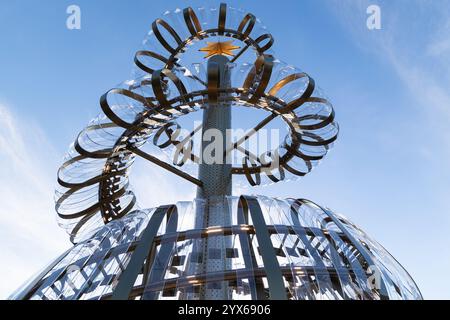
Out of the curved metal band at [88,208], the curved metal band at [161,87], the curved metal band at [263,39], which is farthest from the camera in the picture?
the curved metal band at [263,39]

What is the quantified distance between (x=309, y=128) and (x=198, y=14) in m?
3.22

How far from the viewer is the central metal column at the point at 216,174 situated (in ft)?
16.7

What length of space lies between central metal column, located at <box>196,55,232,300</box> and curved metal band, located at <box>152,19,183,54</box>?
0.93 meters

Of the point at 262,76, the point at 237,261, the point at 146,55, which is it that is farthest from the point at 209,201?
the point at 146,55

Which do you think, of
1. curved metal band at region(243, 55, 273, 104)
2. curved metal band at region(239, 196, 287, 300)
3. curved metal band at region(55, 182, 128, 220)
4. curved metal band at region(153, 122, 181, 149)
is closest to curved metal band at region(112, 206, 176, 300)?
curved metal band at region(239, 196, 287, 300)

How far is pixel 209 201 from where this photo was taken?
6.16m

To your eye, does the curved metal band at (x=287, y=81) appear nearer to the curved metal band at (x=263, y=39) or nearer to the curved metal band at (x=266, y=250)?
the curved metal band at (x=266, y=250)

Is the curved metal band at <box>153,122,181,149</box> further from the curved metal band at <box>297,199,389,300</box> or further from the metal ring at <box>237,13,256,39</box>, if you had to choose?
the curved metal band at <box>297,199,389,300</box>

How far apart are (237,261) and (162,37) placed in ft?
17.9

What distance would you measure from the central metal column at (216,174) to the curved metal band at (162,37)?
0.93 metres

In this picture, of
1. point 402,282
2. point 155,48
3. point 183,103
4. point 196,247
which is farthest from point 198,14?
point 402,282

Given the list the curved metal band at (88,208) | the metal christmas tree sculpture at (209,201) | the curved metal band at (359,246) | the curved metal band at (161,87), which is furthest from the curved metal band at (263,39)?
the curved metal band at (359,246)

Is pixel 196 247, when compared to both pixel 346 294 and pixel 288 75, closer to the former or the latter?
pixel 346 294

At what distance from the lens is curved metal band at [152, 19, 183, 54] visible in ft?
29.3
